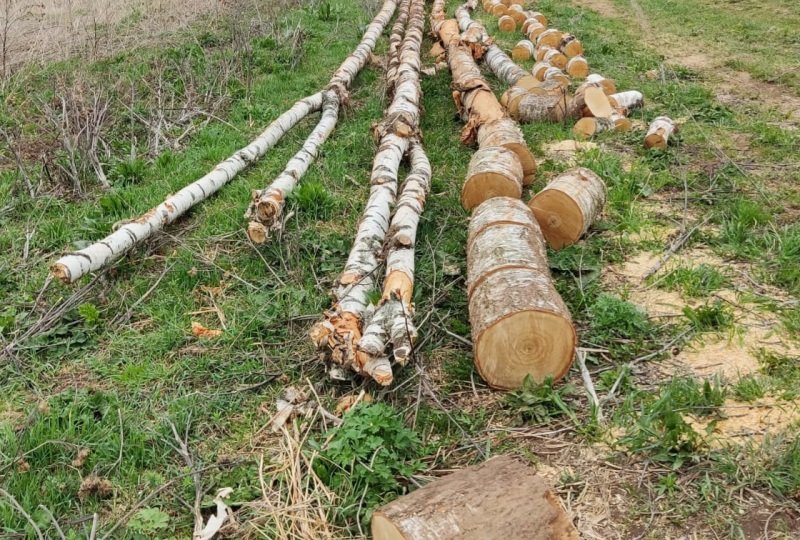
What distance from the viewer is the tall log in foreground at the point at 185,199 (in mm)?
4125

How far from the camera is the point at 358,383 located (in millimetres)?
Answer: 3426

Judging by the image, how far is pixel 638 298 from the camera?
390 cm

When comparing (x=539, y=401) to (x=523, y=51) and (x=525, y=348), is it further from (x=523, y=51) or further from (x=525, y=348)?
(x=523, y=51)

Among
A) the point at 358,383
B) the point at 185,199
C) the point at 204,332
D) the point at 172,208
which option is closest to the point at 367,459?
the point at 358,383

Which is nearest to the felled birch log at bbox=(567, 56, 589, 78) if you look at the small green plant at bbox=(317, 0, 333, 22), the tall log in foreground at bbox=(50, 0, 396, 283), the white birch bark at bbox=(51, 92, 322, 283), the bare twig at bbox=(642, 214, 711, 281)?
the tall log in foreground at bbox=(50, 0, 396, 283)

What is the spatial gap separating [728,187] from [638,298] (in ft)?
5.99

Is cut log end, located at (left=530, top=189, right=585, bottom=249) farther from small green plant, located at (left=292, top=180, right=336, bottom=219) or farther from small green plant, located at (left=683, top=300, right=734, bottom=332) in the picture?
small green plant, located at (left=292, top=180, right=336, bottom=219)

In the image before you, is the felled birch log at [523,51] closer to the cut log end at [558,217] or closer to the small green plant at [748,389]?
the cut log end at [558,217]

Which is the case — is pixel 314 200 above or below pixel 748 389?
below

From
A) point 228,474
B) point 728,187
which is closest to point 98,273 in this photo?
point 228,474

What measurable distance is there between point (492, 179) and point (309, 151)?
222cm

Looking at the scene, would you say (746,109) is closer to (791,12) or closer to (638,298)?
(638,298)

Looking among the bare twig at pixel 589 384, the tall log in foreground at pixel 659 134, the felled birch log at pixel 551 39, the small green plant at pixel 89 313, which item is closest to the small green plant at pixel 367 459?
the bare twig at pixel 589 384

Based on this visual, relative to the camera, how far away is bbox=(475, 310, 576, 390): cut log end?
122 inches
